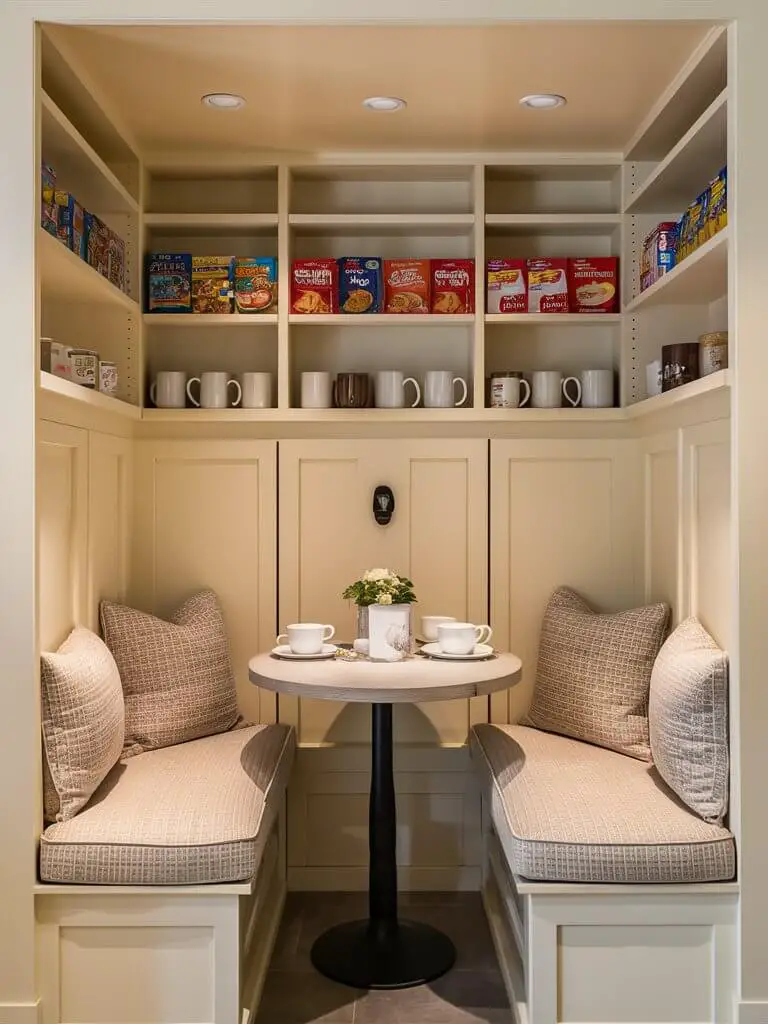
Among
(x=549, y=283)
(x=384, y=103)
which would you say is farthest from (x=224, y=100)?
(x=549, y=283)

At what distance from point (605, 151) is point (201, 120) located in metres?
1.30

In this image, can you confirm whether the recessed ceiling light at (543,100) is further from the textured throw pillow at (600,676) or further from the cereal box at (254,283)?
the textured throw pillow at (600,676)

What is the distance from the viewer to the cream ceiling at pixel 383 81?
2428 mm

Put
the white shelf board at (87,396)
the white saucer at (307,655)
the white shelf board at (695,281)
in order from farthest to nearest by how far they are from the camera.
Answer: the white saucer at (307,655)
the white shelf board at (695,281)
the white shelf board at (87,396)

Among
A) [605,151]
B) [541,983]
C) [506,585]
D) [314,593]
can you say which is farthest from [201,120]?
[541,983]

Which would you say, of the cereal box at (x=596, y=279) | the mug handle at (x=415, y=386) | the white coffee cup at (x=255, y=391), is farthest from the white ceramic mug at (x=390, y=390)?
the cereal box at (x=596, y=279)

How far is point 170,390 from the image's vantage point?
A: 330cm

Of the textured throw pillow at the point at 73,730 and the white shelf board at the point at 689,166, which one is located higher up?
the white shelf board at the point at 689,166

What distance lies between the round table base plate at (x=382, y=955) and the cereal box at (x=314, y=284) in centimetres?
192

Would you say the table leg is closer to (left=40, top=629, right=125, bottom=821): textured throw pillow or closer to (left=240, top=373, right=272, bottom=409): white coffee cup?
(left=40, top=629, right=125, bottom=821): textured throw pillow

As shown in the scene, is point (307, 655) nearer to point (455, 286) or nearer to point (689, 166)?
point (455, 286)

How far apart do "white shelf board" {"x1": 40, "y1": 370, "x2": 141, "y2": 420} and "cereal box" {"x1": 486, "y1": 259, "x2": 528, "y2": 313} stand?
1233 mm

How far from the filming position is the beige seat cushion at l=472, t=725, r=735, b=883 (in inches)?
89.5

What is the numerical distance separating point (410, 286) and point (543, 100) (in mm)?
734
